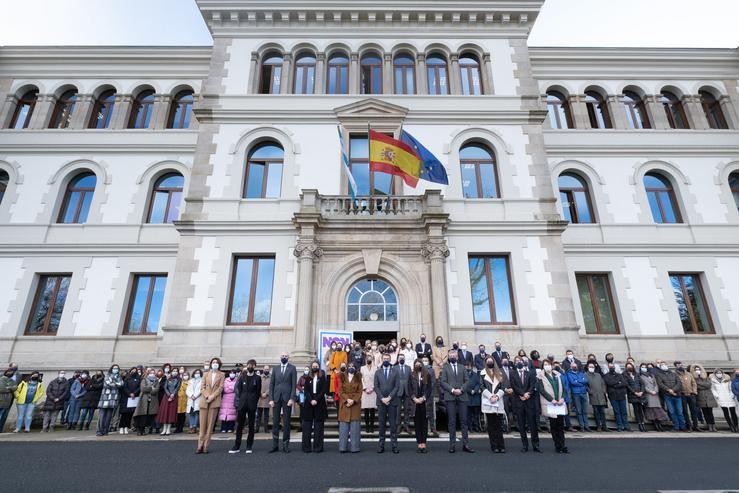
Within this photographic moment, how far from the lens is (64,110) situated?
19422mm

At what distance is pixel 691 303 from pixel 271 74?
68.2 feet

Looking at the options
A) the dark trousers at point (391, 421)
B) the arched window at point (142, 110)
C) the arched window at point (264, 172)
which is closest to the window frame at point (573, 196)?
the arched window at point (264, 172)

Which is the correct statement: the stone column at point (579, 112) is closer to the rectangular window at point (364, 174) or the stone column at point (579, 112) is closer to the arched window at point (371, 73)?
the arched window at point (371, 73)

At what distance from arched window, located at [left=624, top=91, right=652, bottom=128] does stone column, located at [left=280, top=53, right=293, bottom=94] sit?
1632 centimetres

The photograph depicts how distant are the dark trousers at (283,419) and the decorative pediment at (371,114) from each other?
39.1 feet

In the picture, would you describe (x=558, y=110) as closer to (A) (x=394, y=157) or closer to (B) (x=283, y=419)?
(A) (x=394, y=157)

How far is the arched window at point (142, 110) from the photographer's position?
19.3m

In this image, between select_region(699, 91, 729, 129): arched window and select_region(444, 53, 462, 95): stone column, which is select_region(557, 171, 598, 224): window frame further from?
select_region(699, 91, 729, 129): arched window

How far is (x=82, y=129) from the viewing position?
1847 cm

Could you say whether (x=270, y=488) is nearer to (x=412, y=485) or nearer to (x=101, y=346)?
(x=412, y=485)

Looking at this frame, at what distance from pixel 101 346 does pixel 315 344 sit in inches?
343

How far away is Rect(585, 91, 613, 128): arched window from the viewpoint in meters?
19.5

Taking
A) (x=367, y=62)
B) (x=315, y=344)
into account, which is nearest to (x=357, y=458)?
(x=315, y=344)

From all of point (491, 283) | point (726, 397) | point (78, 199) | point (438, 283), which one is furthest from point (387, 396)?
point (78, 199)
